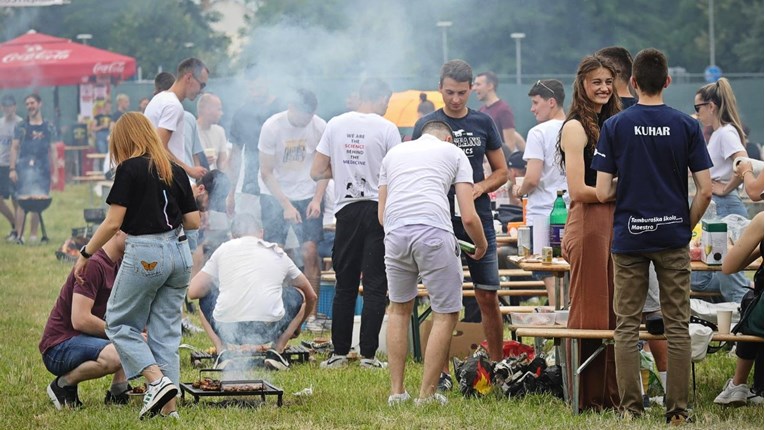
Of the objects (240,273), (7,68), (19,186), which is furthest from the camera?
(7,68)

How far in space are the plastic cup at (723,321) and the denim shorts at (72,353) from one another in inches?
136

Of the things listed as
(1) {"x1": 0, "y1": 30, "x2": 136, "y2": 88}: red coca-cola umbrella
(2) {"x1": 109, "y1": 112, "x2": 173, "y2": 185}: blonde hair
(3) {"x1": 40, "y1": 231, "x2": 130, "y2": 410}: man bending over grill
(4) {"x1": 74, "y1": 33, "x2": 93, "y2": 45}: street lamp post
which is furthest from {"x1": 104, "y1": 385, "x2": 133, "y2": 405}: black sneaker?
(4) {"x1": 74, "y1": 33, "x2": 93, "y2": 45}: street lamp post

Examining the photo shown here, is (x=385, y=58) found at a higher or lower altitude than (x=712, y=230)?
higher

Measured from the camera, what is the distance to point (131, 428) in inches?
244

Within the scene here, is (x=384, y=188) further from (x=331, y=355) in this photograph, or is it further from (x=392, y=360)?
(x=331, y=355)

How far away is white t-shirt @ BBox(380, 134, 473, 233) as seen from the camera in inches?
263

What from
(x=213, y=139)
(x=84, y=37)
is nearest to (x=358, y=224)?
(x=213, y=139)

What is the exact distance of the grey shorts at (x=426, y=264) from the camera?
6.64 meters

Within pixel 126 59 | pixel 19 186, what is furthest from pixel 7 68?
pixel 19 186

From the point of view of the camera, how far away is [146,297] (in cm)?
653

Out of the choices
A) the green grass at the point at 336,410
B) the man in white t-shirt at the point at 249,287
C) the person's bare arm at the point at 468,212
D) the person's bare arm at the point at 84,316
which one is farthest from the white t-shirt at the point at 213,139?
the person's bare arm at the point at 468,212

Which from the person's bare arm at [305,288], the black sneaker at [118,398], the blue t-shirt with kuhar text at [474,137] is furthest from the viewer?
the person's bare arm at [305,288]

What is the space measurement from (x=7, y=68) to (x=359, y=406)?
20204mm

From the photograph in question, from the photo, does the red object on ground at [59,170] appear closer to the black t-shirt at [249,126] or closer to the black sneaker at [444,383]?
the black t-shirt at [249,126]
